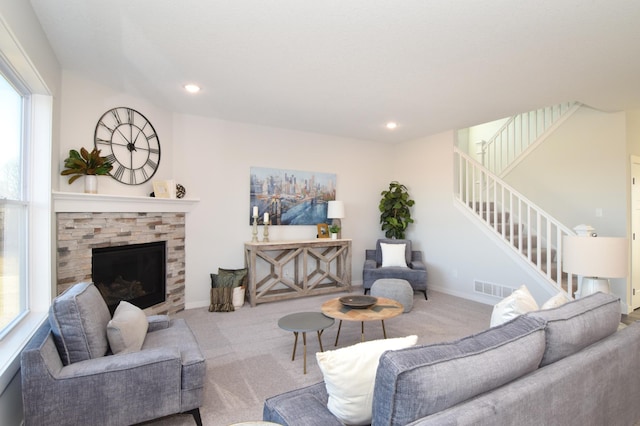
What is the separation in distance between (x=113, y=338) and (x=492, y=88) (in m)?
3.94

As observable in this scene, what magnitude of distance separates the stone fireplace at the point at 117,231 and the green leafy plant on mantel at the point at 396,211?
3269mm

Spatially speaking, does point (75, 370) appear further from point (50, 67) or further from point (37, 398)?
point (50, 67)

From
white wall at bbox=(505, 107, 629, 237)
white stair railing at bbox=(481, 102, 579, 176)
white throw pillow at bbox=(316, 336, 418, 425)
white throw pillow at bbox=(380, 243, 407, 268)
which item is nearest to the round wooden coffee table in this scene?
white throw pillow at bbox=(316, 336, 418, 425)

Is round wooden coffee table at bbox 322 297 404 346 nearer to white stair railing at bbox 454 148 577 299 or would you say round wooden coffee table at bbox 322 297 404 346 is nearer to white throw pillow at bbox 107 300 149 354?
white throw pillow at bbox 107 300 149 354

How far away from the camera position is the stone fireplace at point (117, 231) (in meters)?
3.06

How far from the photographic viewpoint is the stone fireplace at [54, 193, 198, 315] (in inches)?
120

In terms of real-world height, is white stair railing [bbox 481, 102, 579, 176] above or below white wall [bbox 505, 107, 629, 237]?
above

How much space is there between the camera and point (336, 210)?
5.40 m

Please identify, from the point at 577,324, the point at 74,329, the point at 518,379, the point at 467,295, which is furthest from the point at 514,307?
the point at 467,295

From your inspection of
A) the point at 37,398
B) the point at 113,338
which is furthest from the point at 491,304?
the point at 37,398

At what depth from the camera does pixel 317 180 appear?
18.2 ft

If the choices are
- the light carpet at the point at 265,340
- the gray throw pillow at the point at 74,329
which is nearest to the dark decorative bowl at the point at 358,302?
the light carpet at the point at 265,340

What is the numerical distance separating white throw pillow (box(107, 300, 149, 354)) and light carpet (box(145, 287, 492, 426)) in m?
0.48

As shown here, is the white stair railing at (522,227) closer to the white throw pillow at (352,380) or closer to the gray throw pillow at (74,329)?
the white throw pillow at (352,380)
